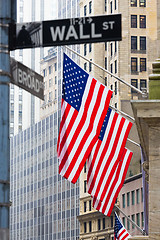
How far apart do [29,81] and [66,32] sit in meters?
0.90

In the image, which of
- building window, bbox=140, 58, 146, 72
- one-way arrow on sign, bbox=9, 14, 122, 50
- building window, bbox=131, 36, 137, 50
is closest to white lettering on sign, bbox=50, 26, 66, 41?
one-way arrow on sign, bbox=9, 14, 122, 50

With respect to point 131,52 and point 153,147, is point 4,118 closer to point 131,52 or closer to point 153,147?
point 153,147

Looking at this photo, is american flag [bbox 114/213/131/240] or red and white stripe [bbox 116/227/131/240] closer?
red and white stripe [bbox 116/227/131/240]

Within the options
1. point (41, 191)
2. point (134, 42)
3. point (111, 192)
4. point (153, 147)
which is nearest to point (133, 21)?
point (134, 42)

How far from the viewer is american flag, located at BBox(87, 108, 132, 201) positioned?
2944 cm

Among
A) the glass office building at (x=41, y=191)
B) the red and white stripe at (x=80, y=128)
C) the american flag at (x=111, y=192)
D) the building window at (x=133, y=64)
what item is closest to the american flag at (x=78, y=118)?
the red and white stripe at (x=80, y=128)

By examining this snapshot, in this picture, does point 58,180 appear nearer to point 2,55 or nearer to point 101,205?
point 101,205

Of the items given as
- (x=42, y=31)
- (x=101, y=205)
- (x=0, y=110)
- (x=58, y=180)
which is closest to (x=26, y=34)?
(x=42, y=31)

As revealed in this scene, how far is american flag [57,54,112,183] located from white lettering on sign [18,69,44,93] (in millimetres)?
16849

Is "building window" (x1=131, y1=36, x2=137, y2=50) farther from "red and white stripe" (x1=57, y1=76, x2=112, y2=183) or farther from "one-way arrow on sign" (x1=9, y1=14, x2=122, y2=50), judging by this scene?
"one-way arrow on sign" (x1=9, y1=14, x2=122, y2=50)

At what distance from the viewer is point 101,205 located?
98.6 ft

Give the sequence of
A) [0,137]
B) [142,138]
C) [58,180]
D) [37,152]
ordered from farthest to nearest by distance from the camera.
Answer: [37,152], [58,180], [142,138], [0,137]

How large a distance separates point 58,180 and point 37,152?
15838 millimetres

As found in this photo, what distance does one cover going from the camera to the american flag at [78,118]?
27438 millimetres
